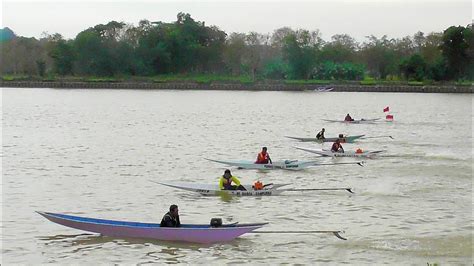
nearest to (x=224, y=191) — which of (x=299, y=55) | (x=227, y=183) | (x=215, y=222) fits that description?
(x=227, y=183)

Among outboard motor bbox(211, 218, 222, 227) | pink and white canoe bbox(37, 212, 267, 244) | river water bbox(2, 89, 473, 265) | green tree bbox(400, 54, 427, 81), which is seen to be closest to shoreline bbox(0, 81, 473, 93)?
green tree bbox(400, 54, 427, 81)

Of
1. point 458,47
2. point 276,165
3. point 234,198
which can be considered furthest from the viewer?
point 458,47

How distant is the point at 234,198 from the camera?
24969 millimetres

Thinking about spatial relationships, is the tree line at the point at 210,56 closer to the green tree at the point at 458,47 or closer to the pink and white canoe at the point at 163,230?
the green tree at the point at 458,47

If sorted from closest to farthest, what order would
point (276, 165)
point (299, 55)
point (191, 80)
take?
point (276, 165)
point (299, 55)
point (191, 80)

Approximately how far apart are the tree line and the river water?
69219mm

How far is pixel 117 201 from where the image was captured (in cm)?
2561

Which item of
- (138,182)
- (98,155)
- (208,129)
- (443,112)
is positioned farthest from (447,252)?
(443,112)

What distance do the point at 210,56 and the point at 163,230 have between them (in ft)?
415

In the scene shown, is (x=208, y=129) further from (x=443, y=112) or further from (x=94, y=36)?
(x=94, y=36)

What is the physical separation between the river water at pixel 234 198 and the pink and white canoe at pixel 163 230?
0.86 feet

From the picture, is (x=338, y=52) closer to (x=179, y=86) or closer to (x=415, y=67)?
(x=415, y=67)

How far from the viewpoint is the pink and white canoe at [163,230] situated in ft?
60.2

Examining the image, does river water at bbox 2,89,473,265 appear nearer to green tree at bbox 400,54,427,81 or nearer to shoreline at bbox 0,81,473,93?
green tree at bbox 400,54,427,81
